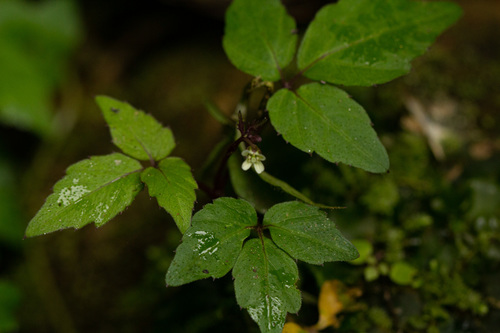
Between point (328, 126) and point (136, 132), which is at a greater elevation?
point (136, 132)

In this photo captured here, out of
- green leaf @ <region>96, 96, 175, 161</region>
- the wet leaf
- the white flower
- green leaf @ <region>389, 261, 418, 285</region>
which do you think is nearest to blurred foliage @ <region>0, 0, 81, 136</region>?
green leaf @ <region>96, 96, 175, 161</region>

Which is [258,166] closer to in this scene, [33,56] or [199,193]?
[199,193]

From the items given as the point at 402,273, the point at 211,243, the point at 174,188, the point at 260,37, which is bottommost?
the point at 402,273

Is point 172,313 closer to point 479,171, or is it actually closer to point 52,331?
point 52,331

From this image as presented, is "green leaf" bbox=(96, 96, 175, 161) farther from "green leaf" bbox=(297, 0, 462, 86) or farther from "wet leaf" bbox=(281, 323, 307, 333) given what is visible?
"wet leaf" bbox=(281, 323, 307, 333)

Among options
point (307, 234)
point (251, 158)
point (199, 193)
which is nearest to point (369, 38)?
point (251, 158)

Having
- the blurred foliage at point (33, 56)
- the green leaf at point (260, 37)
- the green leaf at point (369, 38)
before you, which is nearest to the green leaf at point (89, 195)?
the green leaf at point (260, 37)

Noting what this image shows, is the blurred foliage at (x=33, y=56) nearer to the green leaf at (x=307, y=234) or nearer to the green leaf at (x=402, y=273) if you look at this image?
the green leaf at (x=307, y=234)

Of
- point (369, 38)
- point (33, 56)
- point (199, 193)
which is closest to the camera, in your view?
point (369, 38)

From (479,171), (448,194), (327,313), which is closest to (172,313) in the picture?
(327,313)
